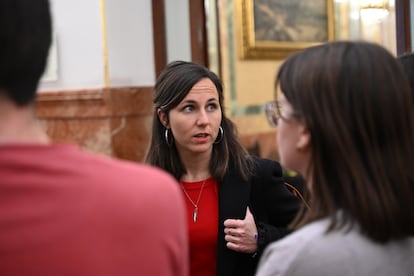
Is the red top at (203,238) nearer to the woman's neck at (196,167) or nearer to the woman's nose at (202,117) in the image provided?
the woman's neck at (196,167)

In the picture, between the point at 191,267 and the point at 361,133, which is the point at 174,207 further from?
the point at 191,267

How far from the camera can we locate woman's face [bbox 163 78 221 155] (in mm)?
2641

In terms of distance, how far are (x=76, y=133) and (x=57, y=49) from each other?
2.29ft

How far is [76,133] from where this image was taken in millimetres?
5195

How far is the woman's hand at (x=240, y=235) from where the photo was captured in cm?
238

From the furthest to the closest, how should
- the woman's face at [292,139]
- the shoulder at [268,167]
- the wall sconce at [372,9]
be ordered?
1. the wall sconce at [372,9]
2. the shoulder at [268,167]
3. the woman's face at [292,139]

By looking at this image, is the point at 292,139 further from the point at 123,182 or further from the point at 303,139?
the point at 123,182

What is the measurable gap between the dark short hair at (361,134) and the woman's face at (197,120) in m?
1.31

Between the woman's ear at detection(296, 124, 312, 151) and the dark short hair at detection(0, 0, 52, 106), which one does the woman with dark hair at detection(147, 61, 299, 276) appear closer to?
the woman's ear at detection(296, 124, 312, 151)

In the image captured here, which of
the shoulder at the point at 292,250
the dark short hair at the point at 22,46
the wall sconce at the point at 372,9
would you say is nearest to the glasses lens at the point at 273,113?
Answer: the shoulder at the point at 292,250

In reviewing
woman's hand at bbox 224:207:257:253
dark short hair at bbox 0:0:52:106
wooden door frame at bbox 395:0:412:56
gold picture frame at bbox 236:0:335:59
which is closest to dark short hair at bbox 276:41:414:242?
dark short hair at bbox 0:0:52:106

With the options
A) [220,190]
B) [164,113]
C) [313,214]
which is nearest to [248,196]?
[220,190]

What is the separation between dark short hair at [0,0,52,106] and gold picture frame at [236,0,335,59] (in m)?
5.58

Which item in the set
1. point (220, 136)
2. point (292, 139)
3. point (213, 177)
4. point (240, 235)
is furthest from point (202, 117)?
point (292, 139)
